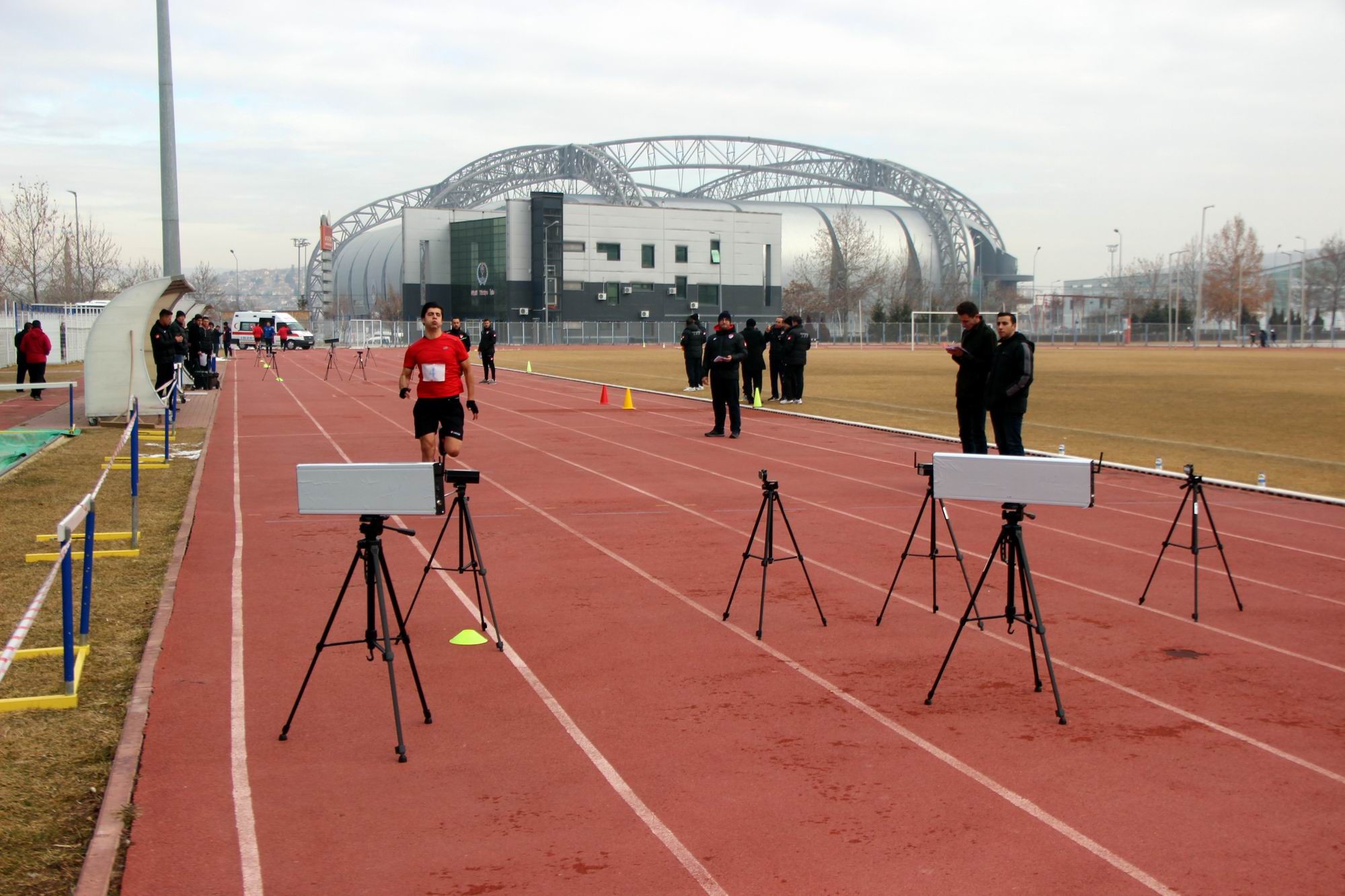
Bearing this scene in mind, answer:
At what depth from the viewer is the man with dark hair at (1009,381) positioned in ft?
40.0

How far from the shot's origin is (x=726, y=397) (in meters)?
18.7

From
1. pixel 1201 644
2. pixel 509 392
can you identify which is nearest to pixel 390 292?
pixel 509 392

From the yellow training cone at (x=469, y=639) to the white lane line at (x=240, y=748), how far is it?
126 cm

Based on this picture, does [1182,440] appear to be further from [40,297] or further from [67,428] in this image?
[40,297]

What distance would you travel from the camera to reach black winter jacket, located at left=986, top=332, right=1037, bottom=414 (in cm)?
1220

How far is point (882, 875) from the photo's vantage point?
14.1 ft

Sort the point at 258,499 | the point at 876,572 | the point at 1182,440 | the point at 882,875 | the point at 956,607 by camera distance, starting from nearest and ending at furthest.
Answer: the point at 882,875
the point at 956,607
the point at 876,572
the point at 258,499
the point at 1182,440

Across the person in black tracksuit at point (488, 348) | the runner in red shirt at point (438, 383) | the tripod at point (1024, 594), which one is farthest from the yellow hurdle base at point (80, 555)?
the person in black tracksuit at point (488, 348)

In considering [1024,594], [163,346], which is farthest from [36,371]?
[1024,594]

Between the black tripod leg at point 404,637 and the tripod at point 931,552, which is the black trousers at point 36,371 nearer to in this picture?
the tripod at point 931,552

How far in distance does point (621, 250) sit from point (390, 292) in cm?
3115

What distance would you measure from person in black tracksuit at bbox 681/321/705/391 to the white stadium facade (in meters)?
57.0

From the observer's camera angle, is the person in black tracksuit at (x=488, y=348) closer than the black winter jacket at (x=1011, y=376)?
No

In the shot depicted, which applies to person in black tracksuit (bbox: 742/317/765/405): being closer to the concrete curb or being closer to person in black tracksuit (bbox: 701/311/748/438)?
person in black tracksuit (bbox: 701/311/748/438)
